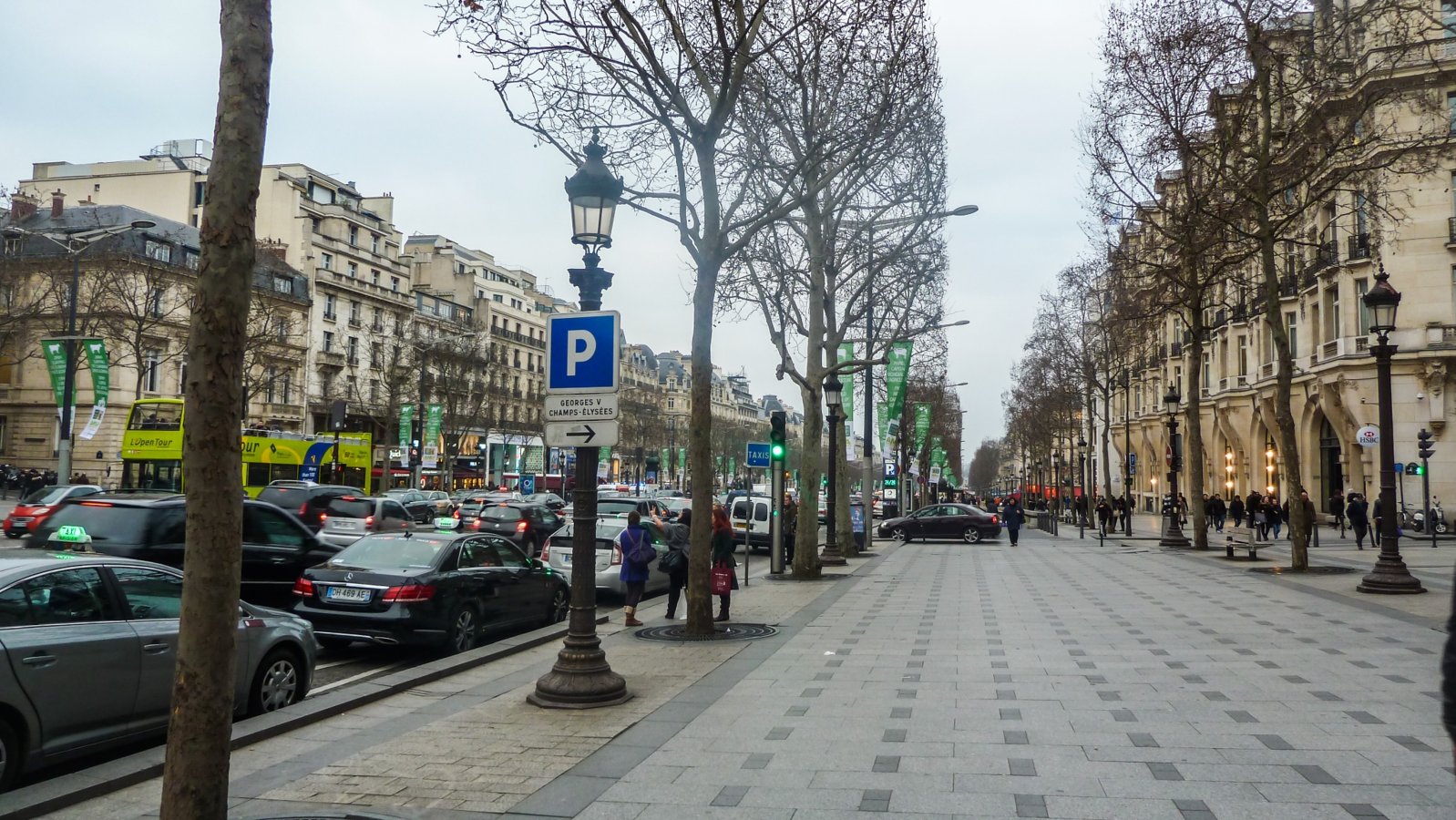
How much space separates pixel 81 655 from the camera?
20.6 ft

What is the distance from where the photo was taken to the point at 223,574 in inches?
149

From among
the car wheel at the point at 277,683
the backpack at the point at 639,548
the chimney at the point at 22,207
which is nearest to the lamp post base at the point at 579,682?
the car wheel at the point at 277,683

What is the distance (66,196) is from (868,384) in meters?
62.4

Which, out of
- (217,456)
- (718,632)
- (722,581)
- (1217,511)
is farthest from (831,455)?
(1217,511)

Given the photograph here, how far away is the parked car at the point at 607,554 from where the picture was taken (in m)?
17.1

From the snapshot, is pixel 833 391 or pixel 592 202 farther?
pixel 833 391

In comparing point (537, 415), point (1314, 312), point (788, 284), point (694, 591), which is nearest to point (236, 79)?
point (694, 591)

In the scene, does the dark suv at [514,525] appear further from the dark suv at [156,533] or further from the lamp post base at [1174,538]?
the lamp post base at [1174,538]

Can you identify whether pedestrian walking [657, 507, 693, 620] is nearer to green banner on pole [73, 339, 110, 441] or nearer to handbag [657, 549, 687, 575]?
handbag [657, 549, 687, 575]

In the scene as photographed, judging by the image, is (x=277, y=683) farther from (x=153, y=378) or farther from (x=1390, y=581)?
(x=153, y=378)

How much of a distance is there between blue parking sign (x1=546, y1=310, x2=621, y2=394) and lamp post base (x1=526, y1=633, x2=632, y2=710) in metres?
2.17

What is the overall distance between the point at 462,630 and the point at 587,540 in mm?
3595

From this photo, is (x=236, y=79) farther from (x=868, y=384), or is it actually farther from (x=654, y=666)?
(x=868, y=384)

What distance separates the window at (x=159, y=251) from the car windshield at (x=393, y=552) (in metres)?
47.7
